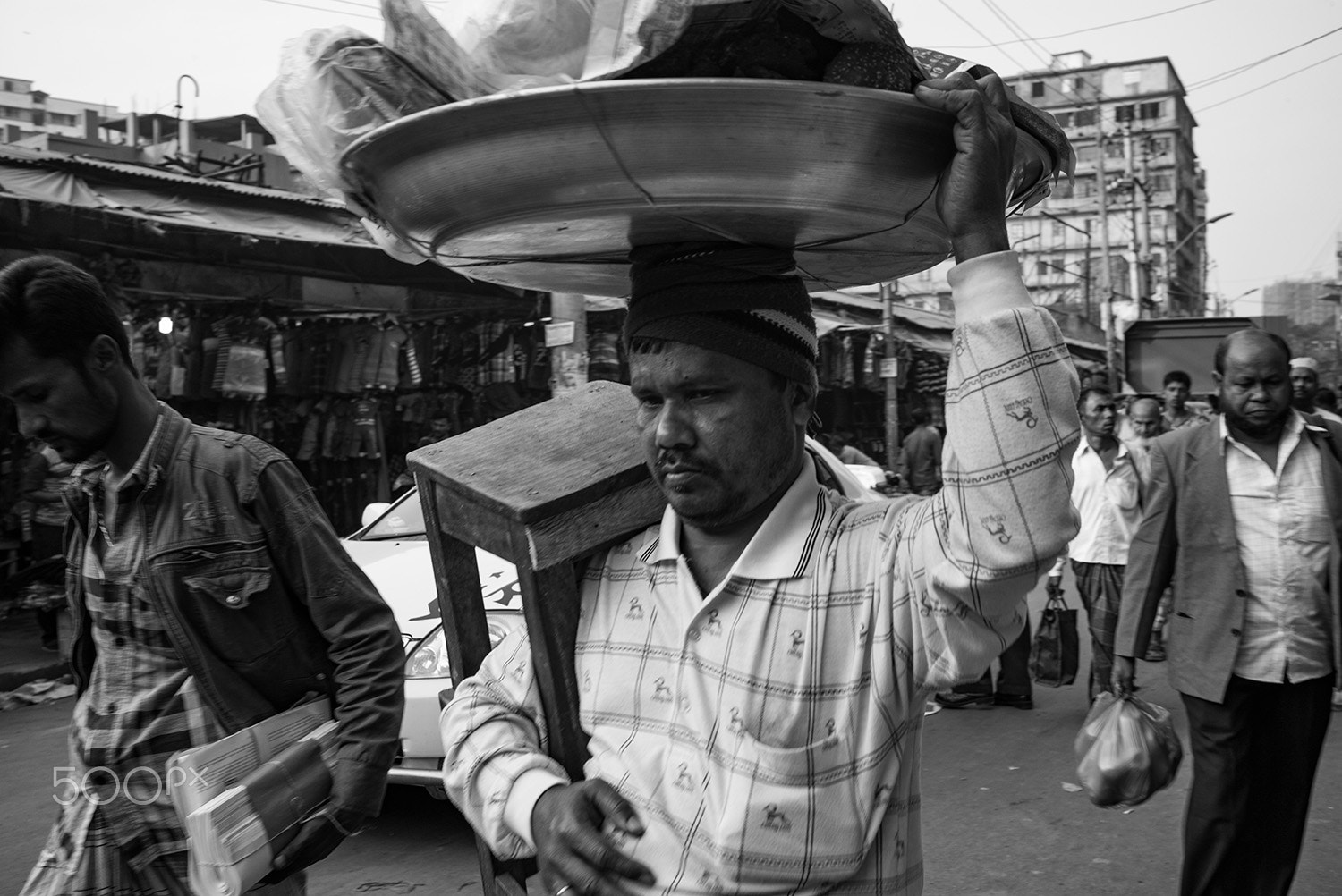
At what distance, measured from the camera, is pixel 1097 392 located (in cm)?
687

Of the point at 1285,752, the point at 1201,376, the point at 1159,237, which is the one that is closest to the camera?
the point at 1285,752

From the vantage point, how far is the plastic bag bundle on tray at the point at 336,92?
1256mm

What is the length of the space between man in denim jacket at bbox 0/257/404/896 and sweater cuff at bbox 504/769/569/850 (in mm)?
635

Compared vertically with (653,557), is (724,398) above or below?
above

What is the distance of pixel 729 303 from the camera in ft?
4.91

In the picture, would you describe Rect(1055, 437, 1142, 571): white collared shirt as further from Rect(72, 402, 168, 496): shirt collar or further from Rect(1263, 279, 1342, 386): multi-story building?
Rect(1263, 279, 1342, 386): multi-story building

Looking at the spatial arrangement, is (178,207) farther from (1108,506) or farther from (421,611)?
(1108,506)

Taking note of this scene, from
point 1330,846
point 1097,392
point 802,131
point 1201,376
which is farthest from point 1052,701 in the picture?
point 1201,376

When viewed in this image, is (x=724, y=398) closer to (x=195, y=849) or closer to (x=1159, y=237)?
(x=195, y=849)

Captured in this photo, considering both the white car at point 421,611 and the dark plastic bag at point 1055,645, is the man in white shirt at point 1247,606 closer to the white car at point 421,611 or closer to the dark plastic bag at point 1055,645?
the white car at point 421,611

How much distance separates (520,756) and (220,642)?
2.73 feet

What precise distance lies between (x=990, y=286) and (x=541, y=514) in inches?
27.6

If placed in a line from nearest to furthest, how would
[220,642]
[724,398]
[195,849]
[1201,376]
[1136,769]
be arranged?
[724,398], [195,849], [220,642], [1136,769], [1201,376]

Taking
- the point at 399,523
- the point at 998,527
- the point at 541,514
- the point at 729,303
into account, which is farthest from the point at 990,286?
the point at 399,523
